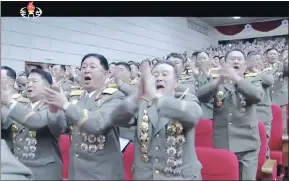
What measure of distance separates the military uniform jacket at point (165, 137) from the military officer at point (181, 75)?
Result: 0.37 feet

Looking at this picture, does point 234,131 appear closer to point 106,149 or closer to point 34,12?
point 106,149

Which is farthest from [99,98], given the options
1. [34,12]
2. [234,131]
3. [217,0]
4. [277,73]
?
[277,73]

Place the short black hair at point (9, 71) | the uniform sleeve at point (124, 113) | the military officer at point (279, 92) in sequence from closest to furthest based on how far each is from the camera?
the uniform sleeve at point (124, 113) → the short black hair at point (9, 71) → the military officer at point (279, 92)

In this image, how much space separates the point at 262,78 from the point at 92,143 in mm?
742

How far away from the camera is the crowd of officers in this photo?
88cm

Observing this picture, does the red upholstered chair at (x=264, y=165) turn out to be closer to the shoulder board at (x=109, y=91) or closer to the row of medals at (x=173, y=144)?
the row of medals at (x=173, y=144)

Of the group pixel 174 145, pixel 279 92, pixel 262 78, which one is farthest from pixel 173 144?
pixel 279 92

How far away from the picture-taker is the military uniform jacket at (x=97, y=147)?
0.95 meters

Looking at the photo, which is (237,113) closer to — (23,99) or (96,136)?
(96,136)

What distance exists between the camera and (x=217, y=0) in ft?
3.31

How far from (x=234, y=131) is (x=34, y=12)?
0.77 meters

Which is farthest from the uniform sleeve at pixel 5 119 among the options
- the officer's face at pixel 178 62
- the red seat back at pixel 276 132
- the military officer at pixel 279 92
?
the red seat back at pixel 276 132

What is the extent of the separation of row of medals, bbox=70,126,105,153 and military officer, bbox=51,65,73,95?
0.20 meters

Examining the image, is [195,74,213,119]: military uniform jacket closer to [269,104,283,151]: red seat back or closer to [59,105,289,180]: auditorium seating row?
[59,105,289,180]: auditorium seating row
